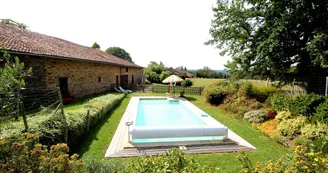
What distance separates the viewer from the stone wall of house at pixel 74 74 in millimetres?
10148

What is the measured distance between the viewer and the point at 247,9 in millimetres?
13078

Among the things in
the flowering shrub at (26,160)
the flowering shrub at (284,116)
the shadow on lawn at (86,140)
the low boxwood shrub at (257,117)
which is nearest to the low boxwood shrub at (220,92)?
the low boxwood shrub at (257,117)

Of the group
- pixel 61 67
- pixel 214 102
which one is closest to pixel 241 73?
pixel 214 102

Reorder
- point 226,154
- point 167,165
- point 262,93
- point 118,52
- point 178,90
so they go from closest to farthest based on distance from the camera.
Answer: point 167,165 → point 226,154 → point 262,93 → point 178,90 → point 118,52

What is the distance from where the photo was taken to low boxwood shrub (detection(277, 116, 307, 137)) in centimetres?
680

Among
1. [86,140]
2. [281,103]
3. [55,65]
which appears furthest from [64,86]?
[281,103]

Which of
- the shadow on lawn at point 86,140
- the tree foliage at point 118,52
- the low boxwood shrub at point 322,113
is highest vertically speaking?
the tree foliage at point 118,52

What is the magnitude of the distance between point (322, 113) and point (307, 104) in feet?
2.72

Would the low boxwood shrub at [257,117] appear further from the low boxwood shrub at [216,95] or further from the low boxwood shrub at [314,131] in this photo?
the low boxwood shrub at [216,95]

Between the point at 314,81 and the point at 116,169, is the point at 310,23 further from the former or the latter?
the point at 116,169

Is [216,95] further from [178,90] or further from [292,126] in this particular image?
[292,126]

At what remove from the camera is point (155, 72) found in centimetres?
3750

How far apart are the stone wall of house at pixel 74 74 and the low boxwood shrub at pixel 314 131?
1290 centimetres

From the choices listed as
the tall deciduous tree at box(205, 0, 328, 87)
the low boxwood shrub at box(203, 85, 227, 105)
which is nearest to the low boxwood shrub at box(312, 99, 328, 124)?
the tall deciduous tree at box(205, 0, 328, 87)
